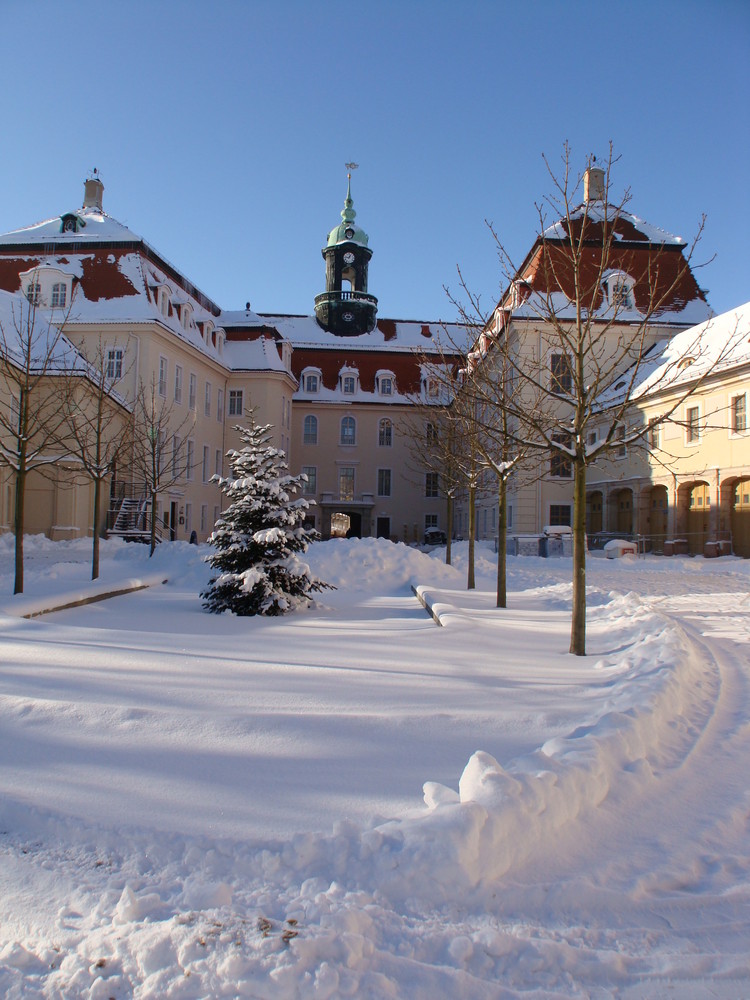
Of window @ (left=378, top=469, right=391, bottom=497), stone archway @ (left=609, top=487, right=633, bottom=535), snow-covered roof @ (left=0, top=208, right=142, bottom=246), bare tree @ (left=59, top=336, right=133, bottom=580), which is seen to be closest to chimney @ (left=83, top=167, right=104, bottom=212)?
snow-covered roof @ (left=0, top=208, right=142, bottom=246)

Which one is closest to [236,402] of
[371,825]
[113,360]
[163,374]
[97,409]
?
[163,374]

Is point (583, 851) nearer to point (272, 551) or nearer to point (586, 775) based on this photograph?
point (586, 775)

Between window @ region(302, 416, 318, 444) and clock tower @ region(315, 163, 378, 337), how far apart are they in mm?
6812

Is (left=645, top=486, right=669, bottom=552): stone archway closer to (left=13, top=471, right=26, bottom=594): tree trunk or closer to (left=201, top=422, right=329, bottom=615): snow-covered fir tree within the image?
(left=201, top=422, right=329, bottom=615): snow-covered fir tree

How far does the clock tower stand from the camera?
51906 millimetres

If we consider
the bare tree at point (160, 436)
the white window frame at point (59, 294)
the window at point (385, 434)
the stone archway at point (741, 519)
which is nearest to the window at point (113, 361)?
the bare tree at point (160, 436)

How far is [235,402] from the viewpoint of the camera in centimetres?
4431

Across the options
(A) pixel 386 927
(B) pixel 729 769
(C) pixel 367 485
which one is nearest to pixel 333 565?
(B) pixel 729 769

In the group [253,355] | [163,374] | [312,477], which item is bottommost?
[312,477]

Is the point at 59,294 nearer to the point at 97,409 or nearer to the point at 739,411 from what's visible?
the point at 97,409

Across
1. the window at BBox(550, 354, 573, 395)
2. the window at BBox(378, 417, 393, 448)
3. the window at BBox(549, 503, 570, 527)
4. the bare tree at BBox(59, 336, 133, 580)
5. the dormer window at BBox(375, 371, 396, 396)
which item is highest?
the dormer window at BBox(375, 371, 396, 396)

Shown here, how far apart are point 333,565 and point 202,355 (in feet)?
76.4

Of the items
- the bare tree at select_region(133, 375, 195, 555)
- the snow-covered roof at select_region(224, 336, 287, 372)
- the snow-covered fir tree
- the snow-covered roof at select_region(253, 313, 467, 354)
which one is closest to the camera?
the snow-covered fir tree

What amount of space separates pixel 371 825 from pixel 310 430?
47.5 metres
